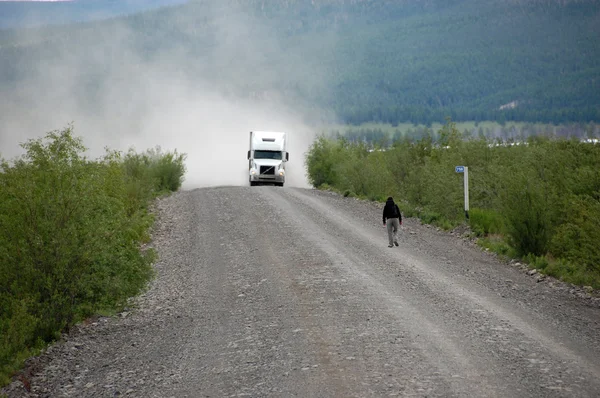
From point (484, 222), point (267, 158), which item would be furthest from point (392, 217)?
point (267, 158)

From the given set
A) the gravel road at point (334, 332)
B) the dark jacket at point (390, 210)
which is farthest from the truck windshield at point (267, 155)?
the dark jacket at point (390, 210)

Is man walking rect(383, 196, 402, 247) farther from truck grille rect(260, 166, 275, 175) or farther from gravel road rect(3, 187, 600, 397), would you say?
truck grille rect(260, 166, 275, 175)

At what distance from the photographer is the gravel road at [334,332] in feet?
28.9

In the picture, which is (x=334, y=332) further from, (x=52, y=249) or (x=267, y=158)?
(x=267, y=158)

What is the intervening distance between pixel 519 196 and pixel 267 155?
89.3 ft

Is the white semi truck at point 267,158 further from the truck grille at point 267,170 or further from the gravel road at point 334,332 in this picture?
the gravel road at point 334,332

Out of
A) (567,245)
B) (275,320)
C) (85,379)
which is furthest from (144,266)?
(567,245)

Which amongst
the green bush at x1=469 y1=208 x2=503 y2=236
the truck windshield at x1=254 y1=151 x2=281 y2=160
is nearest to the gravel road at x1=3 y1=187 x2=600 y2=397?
the green bush at x1=469 y1=208 x2=503 y2=236

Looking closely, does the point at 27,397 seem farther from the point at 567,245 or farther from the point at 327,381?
the point at 567,245

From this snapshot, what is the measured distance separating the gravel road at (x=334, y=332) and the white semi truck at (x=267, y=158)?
2506 centimetres

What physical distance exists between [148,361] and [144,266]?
4.59m

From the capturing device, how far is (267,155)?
45438 millimetres

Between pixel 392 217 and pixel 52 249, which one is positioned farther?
pixel 392 217

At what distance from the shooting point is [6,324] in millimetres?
12008
